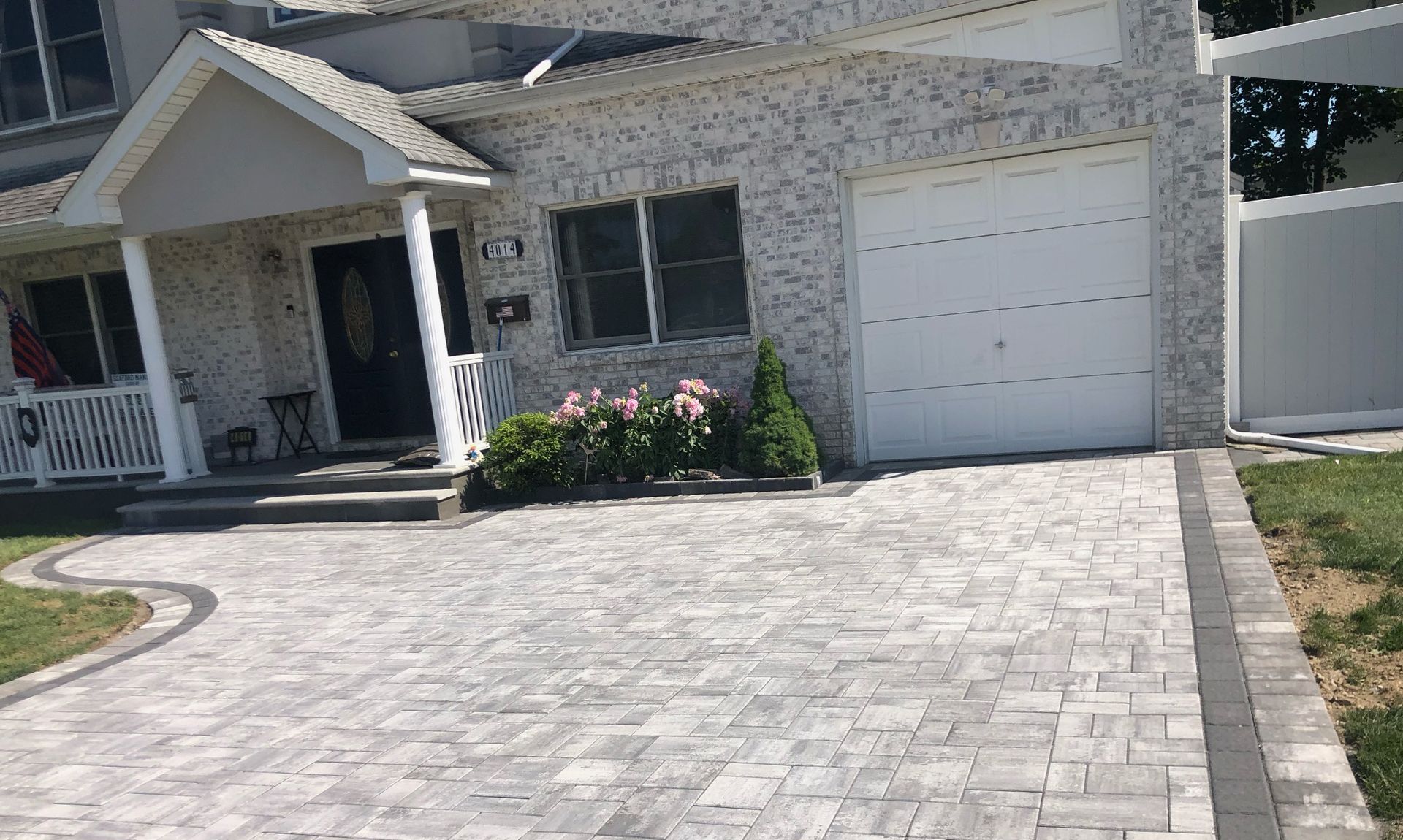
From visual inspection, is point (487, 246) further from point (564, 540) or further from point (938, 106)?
point (938, 106)

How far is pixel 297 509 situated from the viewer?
32.3 feet

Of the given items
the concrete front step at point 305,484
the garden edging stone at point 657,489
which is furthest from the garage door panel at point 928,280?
the concrete front step at point 305,484

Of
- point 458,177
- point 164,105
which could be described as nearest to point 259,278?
point 164,105

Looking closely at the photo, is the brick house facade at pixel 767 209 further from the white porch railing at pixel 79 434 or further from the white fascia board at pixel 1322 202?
the white porch railing at pixel 79 434

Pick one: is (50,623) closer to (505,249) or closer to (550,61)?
(505,249)

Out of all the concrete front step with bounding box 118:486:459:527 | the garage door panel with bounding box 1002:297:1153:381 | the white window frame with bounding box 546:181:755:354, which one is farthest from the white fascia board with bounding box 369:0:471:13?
the garage door panel with bounding box 1002:297:1153:381

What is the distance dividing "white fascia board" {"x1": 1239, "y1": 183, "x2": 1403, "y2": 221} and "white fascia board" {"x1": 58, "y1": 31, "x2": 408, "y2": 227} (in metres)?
7.57

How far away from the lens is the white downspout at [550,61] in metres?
10.1

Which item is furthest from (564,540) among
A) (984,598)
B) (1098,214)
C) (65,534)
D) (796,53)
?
(65,534)

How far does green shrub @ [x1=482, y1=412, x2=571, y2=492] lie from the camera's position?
31.3 ft

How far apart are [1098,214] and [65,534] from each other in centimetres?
1097

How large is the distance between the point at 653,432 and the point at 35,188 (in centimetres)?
850

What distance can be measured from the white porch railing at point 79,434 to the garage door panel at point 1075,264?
29.4ft

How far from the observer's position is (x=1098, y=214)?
8922 millimetres
